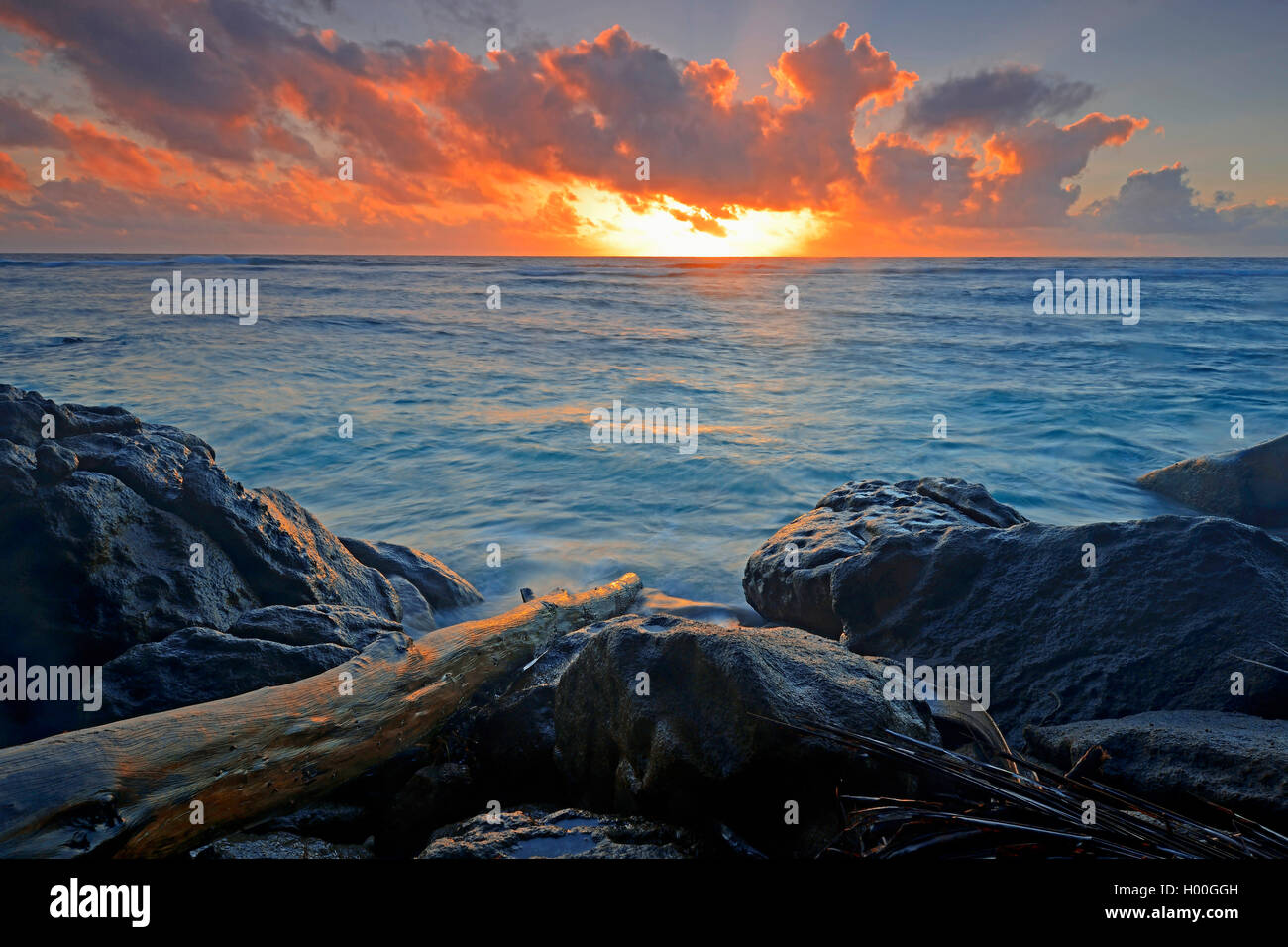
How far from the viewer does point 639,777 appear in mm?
2516

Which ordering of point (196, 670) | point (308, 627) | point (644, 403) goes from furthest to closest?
point (644, 403)
point (308, 627)
point (196, 670)

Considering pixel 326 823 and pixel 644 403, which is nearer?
pixel 326 823

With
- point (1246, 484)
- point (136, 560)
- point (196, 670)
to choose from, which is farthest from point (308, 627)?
point (1246, 484)

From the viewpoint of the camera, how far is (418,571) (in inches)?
249

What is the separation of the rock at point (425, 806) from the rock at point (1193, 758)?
2439 mm

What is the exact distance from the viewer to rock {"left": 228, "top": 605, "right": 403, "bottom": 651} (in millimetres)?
3799

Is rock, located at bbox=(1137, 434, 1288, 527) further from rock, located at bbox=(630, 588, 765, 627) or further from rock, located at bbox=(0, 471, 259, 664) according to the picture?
rock, located at bbox=(0, 471, 259, 664)

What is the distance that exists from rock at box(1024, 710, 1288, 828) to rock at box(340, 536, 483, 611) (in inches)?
186

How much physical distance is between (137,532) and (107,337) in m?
22.9

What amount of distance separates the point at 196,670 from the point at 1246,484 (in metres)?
9.61

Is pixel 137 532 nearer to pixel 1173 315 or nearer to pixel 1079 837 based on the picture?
pixel 1079 837

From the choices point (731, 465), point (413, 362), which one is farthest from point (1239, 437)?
point (413, 362)

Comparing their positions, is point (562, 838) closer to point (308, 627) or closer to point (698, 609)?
point (308, 627)

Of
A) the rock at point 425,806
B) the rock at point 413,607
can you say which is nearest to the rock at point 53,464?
the rock at point 413,607
